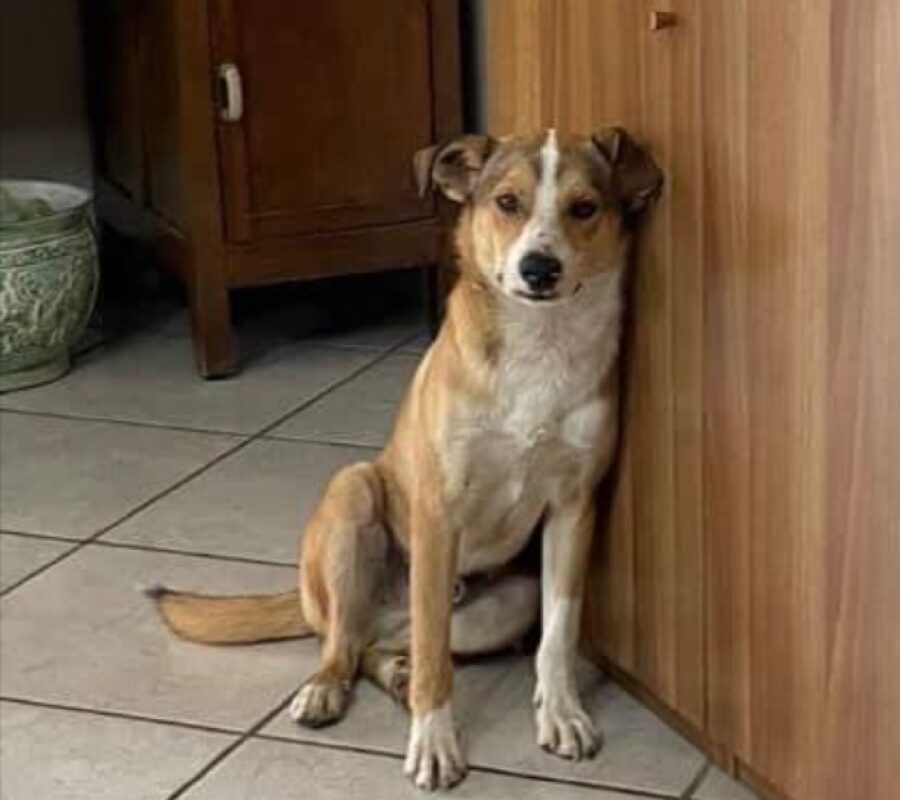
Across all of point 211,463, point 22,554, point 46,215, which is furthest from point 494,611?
point 46,215

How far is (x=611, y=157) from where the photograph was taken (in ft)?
6.63

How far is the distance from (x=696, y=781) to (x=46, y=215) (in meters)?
1.75

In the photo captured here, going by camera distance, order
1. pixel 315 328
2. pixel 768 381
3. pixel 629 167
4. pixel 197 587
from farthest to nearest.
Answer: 1. pixel 315 328
2. pixel 197 587
3. pixel 629 167
4. pixel 768 381

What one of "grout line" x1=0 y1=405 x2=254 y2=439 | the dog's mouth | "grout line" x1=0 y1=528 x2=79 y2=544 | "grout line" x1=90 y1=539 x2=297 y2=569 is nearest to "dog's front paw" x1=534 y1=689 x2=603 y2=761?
the dog's mouth

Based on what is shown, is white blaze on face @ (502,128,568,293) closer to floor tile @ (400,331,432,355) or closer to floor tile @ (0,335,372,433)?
floor tile @ (0,335,372,433)

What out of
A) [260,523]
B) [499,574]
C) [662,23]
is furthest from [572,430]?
[260,523]

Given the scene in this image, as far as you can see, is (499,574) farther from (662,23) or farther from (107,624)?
(662,23)

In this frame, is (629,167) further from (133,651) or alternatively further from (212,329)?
(212,329)

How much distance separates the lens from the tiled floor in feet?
7.03

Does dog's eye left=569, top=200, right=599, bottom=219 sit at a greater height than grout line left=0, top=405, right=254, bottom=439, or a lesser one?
greater

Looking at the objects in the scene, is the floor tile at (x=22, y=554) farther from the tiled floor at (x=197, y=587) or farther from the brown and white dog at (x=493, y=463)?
the brown and white dog at (x=493, y=463)

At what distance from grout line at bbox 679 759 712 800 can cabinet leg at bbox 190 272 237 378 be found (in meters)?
1.51

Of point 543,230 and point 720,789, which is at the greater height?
point 543,230

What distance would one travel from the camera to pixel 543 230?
6.63 ft
